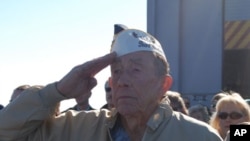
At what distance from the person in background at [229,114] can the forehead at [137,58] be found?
2.00 metres

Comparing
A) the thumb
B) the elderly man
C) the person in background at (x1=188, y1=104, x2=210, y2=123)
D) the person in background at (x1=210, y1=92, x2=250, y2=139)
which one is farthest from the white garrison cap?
the person in background at (x1=188, y1=104, x2=210, y2=123)

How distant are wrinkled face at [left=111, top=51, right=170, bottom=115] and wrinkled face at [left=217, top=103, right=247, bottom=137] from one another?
A: 198 centimetres

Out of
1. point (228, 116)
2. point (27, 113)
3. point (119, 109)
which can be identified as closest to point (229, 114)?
point (228, 116)

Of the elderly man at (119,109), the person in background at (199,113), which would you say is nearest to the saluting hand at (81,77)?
the elderly man at (119,109)

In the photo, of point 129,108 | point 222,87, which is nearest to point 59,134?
point 129,108

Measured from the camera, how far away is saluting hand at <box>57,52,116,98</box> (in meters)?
2.81

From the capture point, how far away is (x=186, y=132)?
2.81 meters

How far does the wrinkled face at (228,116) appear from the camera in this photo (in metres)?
4.79

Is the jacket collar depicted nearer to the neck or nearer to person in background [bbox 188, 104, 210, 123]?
the neck

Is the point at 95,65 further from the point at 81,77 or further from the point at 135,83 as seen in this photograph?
the point at 135,83

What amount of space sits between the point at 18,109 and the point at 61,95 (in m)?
0.20

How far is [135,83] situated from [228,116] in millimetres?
2152

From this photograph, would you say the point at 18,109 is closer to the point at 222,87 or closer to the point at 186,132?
the point at 186,132

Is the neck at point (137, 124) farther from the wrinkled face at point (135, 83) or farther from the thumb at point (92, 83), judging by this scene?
the thumb at point (92, 83)
